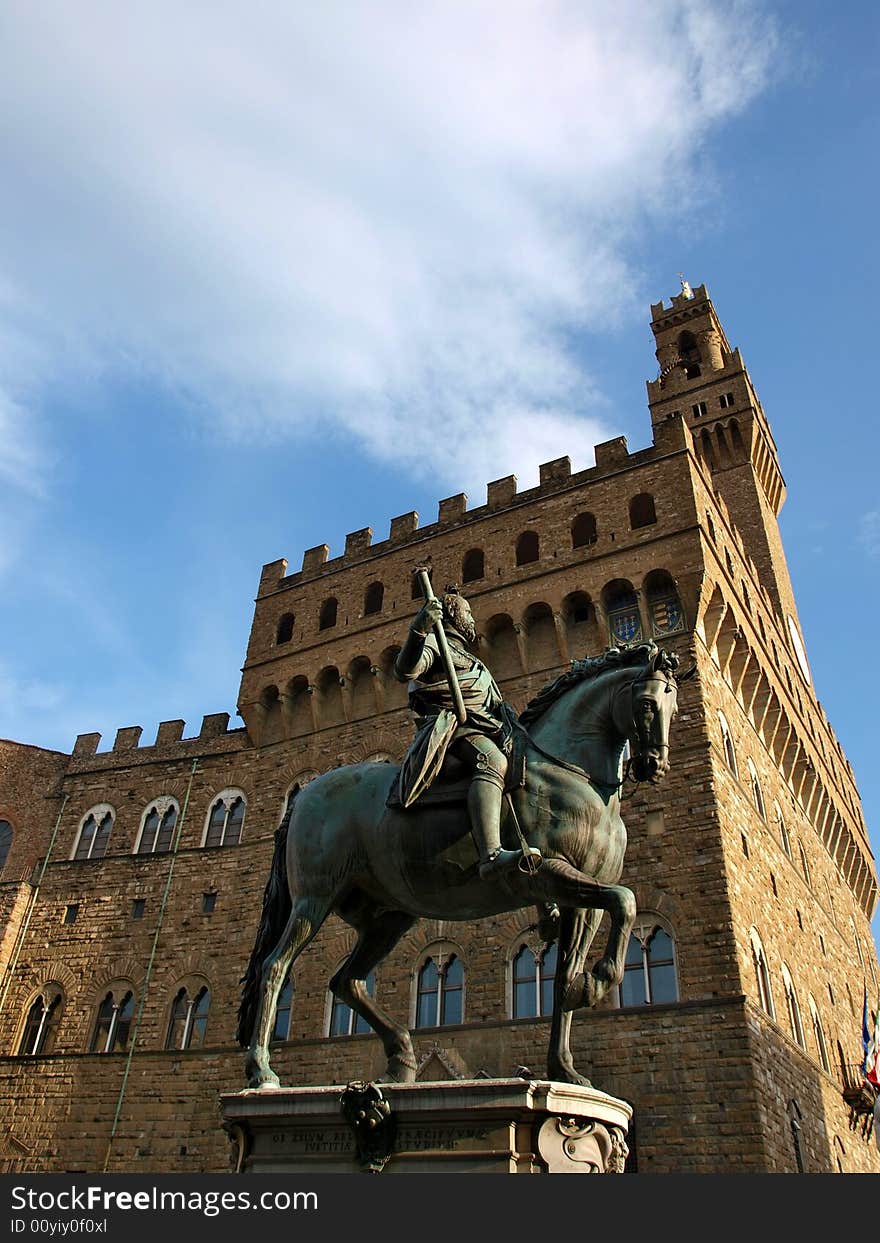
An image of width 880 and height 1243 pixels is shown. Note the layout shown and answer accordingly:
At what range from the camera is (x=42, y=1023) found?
71.7ft

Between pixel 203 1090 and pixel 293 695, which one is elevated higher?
pixel 293 695

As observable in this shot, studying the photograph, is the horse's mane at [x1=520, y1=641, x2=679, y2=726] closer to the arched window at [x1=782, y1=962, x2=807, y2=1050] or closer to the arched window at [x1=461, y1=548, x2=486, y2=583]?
the arched window at [x1=782, y1=962, x2=807, y2=1050]

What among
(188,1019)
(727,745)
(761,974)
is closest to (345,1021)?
(188,1019)

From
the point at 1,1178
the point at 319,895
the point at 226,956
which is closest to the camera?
the point at 1,1178

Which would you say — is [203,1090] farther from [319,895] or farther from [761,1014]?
[319,895]

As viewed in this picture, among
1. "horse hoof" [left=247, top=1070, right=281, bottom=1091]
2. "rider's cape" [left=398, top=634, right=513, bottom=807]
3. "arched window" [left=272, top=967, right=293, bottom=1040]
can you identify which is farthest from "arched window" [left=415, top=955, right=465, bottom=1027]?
"rider's cape" [left=398, top=634, right=513, bottom=807]

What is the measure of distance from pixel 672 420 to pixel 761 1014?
12898mm

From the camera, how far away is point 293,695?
23.9 meters

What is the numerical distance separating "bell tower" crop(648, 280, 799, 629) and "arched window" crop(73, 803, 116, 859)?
832 inches

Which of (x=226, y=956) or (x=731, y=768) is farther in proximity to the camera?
(x=226, y=956)

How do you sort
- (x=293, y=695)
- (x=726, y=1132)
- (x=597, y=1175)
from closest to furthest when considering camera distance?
(x=597, y=1175), (x=726, y=1132), (x=293, y=695)

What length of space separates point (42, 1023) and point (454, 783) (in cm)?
1999

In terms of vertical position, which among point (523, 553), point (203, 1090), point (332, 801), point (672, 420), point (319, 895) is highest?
point (672, 420)

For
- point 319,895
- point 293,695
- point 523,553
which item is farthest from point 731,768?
point 319,895
